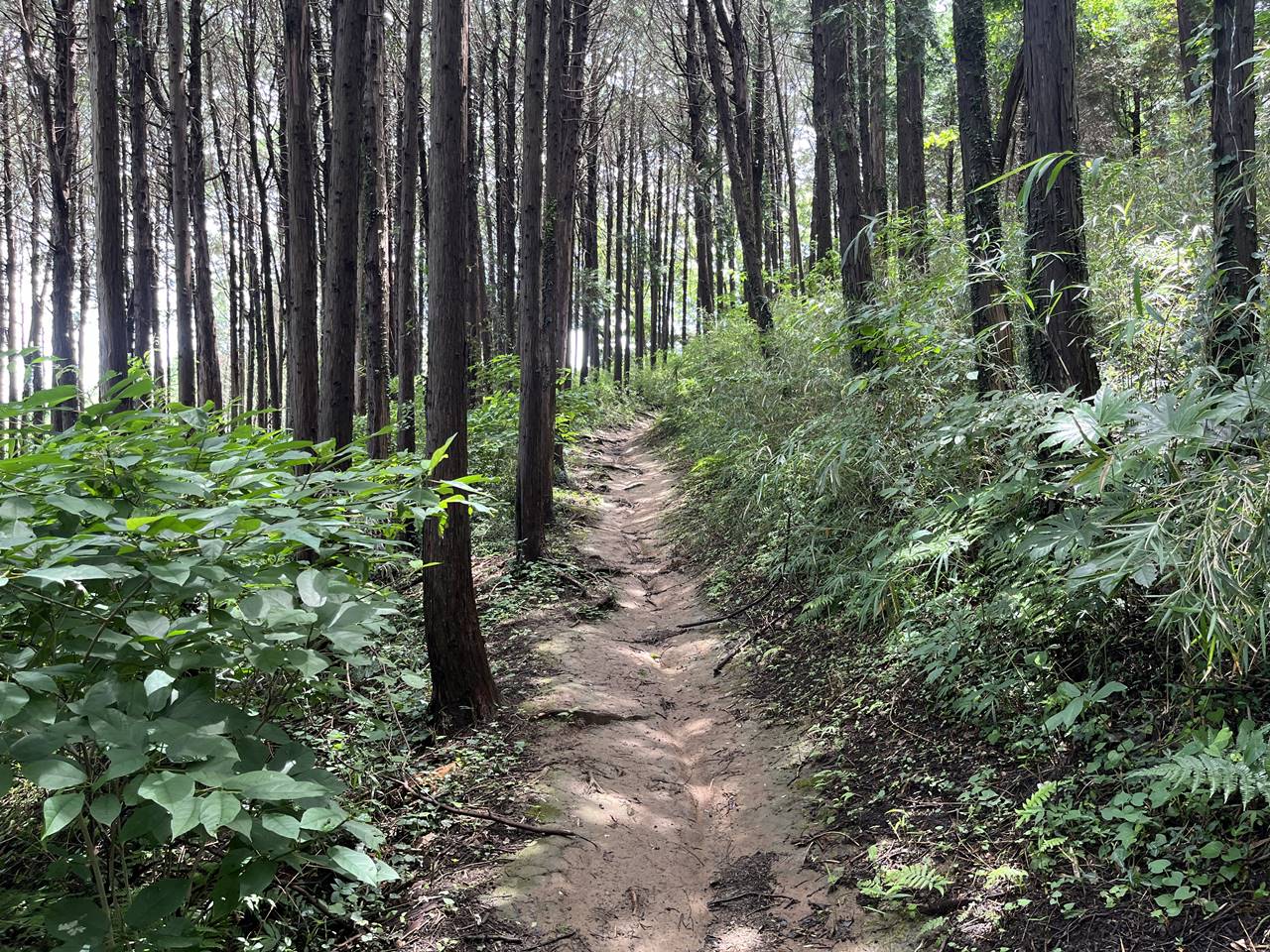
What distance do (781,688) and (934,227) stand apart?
420 centimetres

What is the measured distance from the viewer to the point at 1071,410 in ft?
10.6

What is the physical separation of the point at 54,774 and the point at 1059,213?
475 centimetres

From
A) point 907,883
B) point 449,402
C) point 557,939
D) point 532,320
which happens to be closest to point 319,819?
point 557,939

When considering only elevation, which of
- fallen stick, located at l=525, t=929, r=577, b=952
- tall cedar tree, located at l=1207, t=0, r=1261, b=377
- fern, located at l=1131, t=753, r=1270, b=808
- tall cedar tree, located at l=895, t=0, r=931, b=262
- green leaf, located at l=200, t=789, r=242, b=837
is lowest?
fallen stick, located at l=525, t=929, r=577, b=952

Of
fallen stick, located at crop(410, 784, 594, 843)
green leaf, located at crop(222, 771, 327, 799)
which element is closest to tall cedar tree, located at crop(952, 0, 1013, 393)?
fallen stick, located at crop(410, 784, 594, 843)

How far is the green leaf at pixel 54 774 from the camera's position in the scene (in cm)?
146

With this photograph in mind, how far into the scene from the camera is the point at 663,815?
3.98 meters

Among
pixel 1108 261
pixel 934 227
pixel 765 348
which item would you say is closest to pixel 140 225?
pixel 765 348

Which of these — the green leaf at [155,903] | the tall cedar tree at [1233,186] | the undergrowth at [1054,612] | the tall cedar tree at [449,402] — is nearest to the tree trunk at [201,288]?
the tall cedar tree at [449,402]

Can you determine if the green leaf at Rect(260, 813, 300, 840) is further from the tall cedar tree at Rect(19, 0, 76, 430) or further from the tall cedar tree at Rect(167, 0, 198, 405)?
the tall cedar tree at Rect(167, 0, 198, 405)

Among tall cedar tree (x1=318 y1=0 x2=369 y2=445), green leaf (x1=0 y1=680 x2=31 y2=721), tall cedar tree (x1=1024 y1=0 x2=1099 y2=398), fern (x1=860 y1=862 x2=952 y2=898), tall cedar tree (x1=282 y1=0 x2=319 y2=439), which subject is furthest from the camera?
tall cedar tree (x1=282 y1=0 x2=319 y2=439)

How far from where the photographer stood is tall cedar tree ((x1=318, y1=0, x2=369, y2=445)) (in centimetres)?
589

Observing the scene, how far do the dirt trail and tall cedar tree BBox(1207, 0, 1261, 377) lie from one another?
9.91 ft

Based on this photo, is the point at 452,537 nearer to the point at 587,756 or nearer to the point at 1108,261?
the point at 587,756
